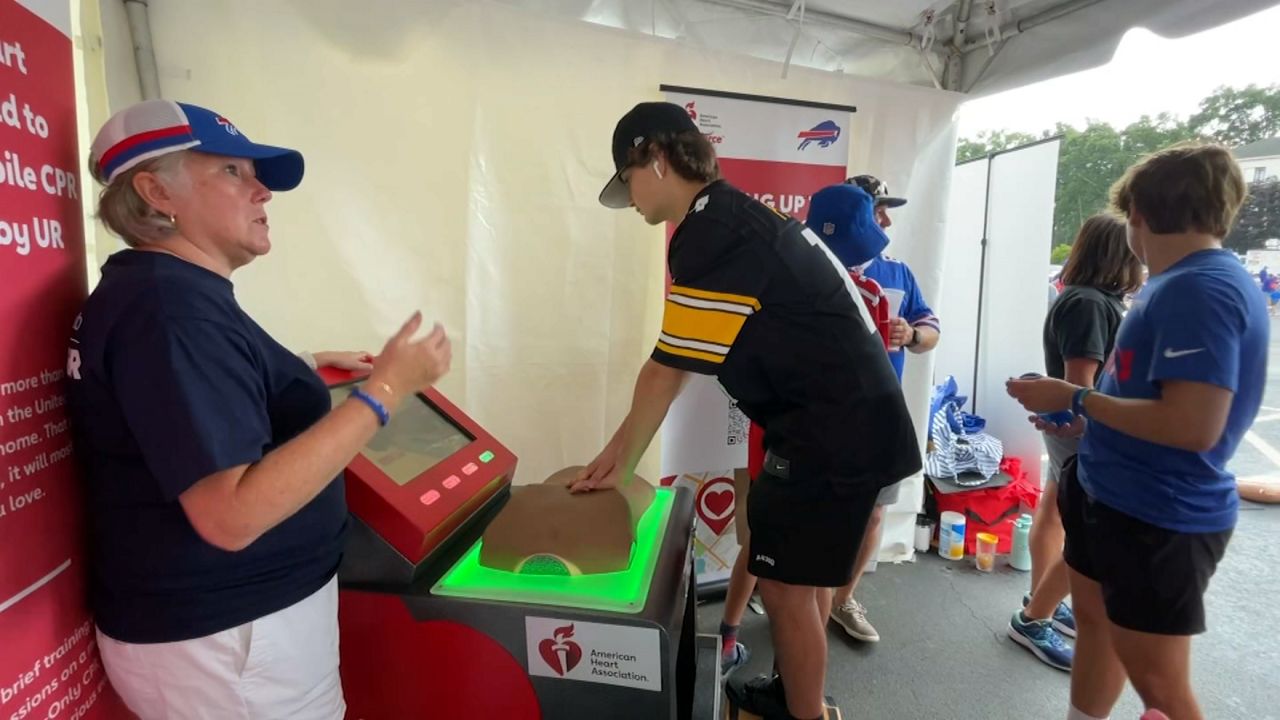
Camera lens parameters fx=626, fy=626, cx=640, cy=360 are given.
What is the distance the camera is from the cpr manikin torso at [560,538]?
1097mm

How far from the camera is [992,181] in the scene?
13.0ft

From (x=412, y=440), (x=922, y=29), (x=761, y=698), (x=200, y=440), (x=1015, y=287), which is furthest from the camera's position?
(x=1015, y=287)

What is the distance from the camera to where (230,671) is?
855 mm

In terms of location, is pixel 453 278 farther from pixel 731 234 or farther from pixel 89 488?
pixel 89 488

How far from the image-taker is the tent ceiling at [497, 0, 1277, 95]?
2.22m

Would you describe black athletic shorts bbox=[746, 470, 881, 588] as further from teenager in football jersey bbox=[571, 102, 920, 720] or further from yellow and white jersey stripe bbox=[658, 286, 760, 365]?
yellow and white jersey stripe bbox=[658, 286, 760, 365]

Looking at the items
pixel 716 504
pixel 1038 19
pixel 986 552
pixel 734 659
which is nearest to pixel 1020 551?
pixel 986 552

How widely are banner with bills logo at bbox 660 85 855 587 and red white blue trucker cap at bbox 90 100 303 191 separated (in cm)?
179

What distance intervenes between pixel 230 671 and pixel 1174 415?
169cm

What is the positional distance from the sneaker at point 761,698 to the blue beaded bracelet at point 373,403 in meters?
1.46

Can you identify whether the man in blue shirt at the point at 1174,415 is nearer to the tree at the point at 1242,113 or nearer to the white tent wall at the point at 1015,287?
the tree at the point at 1242,113

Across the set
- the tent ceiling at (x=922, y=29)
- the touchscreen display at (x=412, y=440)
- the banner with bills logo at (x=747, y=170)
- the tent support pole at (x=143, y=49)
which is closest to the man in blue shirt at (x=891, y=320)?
the banner with bills logo at (x=747, y=170)

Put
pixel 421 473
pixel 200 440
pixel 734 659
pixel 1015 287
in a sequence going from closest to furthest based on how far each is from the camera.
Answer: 1. pixel 200 440
2. pixel 421 473
3. pixel 734 659
4. pixel 1015 287

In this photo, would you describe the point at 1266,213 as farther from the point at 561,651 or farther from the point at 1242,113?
the point at 561,651
